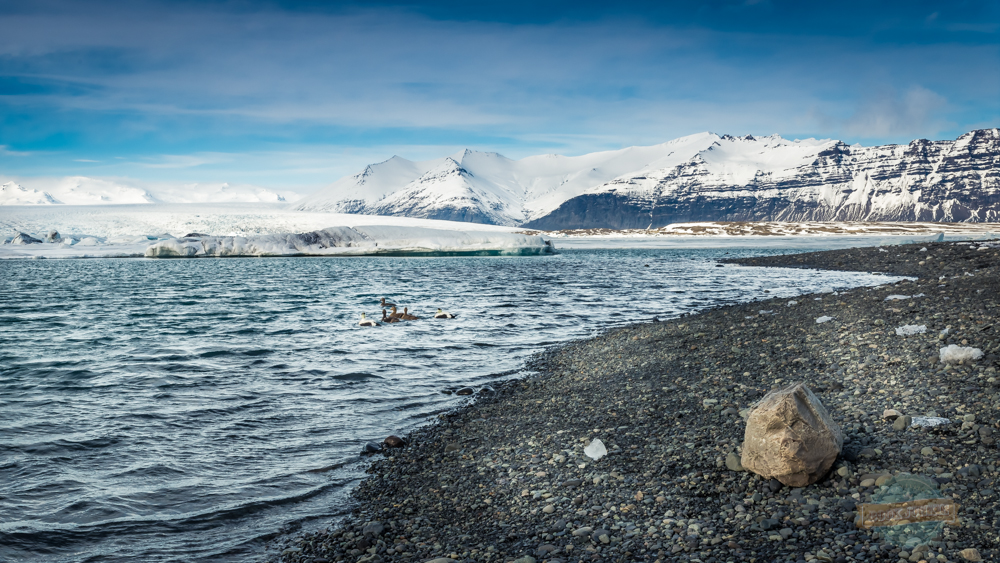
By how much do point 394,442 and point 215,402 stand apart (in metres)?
4.49

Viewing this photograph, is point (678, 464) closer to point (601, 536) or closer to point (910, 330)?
point (601, 536)

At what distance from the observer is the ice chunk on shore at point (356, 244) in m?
81.2

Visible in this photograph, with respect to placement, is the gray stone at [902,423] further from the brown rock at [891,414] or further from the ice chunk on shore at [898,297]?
the ice chunk on shore at [898,297]

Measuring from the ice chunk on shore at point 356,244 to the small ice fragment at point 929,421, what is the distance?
256 ft

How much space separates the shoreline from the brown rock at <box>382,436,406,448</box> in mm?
228

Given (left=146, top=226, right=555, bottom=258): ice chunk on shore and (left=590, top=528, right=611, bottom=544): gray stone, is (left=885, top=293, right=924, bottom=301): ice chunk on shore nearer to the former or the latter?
(left=590, top=528, right=611, bottom=544): gray stone

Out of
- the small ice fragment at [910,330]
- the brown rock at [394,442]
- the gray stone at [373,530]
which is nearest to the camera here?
the gray stone at [373,530]

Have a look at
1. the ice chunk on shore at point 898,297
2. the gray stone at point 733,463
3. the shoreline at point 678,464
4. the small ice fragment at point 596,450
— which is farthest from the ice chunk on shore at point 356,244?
the gray stone at point 733,463

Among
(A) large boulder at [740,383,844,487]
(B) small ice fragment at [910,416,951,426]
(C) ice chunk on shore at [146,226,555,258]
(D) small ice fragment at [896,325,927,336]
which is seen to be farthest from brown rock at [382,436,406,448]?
(C) ice chunk on shore at [146,226,555,258]

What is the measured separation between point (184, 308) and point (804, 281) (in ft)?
110

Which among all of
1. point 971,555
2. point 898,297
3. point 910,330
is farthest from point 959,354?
point 898,297

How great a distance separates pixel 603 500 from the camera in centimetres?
630

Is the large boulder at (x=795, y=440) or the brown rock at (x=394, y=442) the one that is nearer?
the large boulder at (x=795, y=440)

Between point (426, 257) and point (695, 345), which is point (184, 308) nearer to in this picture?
point (695, 345)
